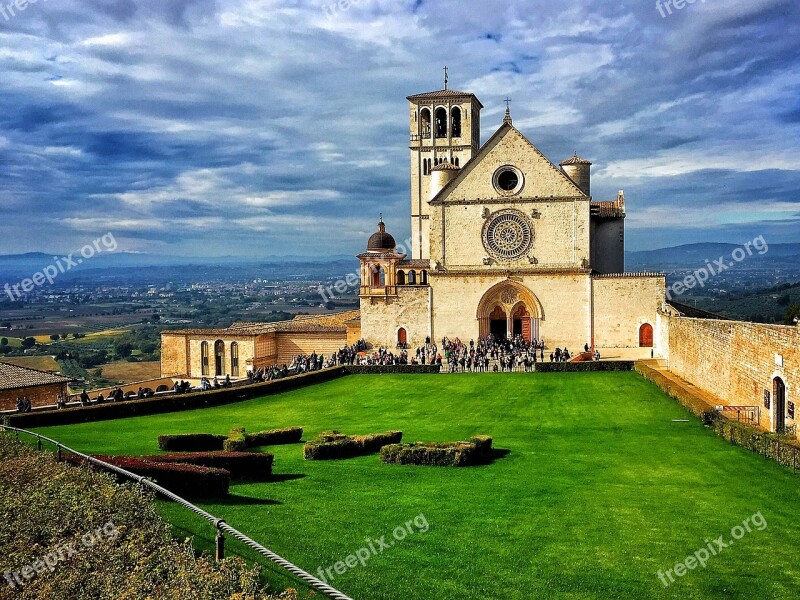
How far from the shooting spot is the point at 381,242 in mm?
57312

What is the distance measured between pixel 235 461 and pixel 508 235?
38.1 m

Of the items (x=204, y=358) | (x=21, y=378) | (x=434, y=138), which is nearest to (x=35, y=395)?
(x=21, y=378)

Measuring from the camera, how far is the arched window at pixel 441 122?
64438mm

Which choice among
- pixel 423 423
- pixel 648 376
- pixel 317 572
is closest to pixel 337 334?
pixel 648 376

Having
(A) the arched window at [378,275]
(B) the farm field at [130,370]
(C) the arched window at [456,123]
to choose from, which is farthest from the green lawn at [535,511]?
(B) the farm field at [130,370]

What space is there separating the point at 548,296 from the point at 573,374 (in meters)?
11.1

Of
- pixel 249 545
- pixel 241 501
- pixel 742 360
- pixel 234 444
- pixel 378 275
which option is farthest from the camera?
pixel 378 275

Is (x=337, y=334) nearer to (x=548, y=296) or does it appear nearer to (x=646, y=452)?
(x=548, y=296)

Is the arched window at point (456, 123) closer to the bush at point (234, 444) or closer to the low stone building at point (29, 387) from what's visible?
the low stone building at point (29, 387)

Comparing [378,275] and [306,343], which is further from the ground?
[378,275]

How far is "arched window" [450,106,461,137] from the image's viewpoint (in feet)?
211

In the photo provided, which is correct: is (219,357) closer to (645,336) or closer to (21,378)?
(21,378)

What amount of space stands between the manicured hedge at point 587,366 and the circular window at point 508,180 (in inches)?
555

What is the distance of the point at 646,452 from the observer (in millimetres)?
19641
